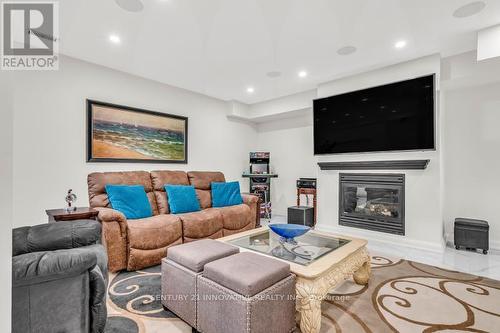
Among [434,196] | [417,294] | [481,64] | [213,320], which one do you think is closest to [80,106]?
[213,320]

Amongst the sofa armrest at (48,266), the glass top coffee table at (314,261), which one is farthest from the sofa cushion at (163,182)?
the sofa armrest at (48,266)

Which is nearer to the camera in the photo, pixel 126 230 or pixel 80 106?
pixel 126 230

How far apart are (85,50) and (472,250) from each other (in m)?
5.50

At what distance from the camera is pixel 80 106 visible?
330 centimetres

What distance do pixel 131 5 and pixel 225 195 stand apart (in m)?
2.71

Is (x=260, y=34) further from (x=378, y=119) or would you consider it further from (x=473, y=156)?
(x=473, y=156)

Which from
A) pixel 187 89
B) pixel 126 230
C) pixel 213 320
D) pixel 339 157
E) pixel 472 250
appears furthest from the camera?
pixel 187 89

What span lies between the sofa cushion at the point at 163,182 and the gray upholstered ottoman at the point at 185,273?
1.68 meters

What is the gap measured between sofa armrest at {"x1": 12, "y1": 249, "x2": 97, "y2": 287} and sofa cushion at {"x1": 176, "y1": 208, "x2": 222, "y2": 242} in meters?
1.84

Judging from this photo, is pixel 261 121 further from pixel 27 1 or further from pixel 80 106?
pixel 27 1

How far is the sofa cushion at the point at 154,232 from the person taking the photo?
254cm

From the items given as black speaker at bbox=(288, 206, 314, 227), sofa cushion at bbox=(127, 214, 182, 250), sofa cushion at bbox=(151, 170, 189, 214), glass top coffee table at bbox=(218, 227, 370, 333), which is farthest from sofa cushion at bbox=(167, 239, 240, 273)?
black speaker at bbox=(288, 206, 314, 227)

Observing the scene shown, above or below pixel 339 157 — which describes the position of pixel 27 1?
above

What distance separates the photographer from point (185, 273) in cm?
165
